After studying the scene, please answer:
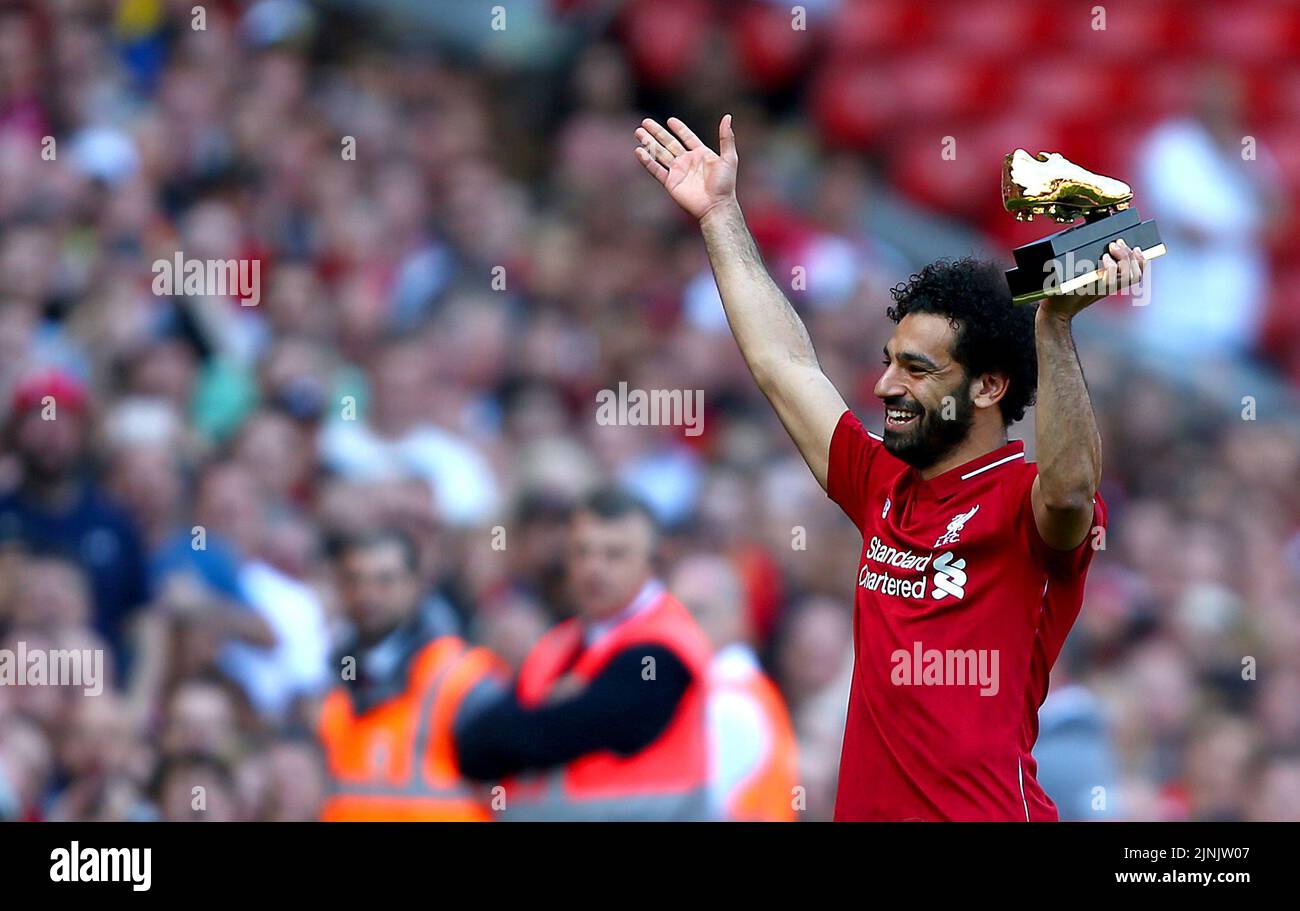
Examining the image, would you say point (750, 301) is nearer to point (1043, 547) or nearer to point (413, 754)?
point (1043, 547)

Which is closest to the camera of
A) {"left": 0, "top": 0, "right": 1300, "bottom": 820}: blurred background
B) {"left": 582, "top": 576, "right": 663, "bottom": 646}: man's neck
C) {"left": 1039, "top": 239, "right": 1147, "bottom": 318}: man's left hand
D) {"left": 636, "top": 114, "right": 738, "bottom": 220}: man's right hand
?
{"left": 1039, "top": 239, "right": 1147, "bottom": 318}: man's left hand

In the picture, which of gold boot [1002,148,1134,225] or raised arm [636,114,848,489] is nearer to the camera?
gold boot [1002,148,1134,225]

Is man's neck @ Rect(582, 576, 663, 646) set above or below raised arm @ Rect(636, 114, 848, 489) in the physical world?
below

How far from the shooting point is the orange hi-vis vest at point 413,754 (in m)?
4.48

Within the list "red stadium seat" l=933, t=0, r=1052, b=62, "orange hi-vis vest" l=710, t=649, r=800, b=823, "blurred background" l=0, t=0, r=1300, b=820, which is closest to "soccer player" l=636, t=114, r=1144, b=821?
"orange hi-vis vest" l=710, t=649, r=800, b=823

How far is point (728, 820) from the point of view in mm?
4344

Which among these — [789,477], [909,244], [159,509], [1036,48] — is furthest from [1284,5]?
[159,509]

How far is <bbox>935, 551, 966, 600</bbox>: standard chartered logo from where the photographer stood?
119 inches

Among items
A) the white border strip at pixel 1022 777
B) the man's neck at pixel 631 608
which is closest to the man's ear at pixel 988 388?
the white border strip at pixel 1022 777

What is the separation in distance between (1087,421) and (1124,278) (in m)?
0.22

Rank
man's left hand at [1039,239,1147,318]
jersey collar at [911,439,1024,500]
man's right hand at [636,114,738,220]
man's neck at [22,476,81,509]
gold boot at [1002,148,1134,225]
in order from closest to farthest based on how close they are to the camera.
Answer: man's left hand at [1039,239,1147,318] < gold boot at [1002,148,1134,225] < jersey collar at [911,439,1024,500] < man's right hand at [636,114,738,220] < man's neck at [22,476,81,509]

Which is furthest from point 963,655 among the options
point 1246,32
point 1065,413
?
point 1246,32

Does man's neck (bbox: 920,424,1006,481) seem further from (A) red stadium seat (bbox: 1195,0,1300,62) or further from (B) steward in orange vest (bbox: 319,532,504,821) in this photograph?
(A) red stadium seat (bbox: 1195,0,1300,62)

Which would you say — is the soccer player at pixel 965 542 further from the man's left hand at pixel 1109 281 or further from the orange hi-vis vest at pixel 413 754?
the orange hi-vis vest at pixel 413 754
